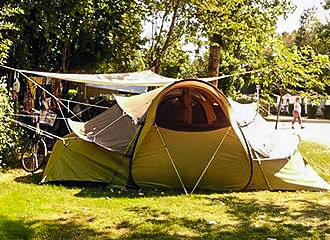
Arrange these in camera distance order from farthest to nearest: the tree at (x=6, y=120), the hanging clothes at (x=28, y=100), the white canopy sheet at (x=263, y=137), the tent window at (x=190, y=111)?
the hanging clothes at (x=28, y=100)
the tree at (x=6, y=120)
the tent window at (x=190, y=111)
the white canopy sheet at (x=263, y=137)

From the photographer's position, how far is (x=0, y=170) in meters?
7.41

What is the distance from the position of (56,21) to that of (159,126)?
4836 millimetres

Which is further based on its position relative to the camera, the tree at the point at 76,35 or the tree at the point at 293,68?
the tree at the point at 76,35

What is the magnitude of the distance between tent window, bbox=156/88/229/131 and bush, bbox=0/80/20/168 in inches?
110

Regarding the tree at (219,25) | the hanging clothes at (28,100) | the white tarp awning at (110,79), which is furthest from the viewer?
the tree at (219,25)

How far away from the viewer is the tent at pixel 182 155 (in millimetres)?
6562

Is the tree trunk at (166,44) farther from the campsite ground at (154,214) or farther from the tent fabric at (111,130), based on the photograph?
the campsite ground at (154,214)

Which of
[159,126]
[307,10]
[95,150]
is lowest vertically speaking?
[95,150]

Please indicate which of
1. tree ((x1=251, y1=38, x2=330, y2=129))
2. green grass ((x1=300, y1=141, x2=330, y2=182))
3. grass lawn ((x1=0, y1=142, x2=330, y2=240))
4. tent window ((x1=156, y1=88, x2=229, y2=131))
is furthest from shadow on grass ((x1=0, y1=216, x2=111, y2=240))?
tree ((x1=251, y1=38, x2=330, y2=129))

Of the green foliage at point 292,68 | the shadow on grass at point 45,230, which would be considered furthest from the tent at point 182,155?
the green foliage at point 292,68

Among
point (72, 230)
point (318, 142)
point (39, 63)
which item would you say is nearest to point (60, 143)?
point (72, 230)

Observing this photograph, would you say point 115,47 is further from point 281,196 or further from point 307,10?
point 307,10

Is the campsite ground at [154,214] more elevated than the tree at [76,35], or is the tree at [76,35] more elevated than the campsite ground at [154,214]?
the tree at [76,35]

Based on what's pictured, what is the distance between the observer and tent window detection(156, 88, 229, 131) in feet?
22.7
